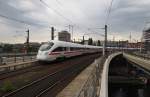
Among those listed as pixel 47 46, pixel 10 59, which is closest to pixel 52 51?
pixel 47 46

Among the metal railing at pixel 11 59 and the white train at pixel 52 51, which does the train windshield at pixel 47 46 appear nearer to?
the white train at pixel 52 51

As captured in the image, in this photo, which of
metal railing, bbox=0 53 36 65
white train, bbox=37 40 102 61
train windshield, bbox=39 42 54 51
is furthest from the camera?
metal railing, bbox=0 53 36 65

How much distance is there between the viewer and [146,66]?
60.2m

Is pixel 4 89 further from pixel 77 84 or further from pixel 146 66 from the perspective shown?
pixel 146 66

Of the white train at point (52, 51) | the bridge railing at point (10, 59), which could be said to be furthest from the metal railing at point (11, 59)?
the white train at point (52, 51)

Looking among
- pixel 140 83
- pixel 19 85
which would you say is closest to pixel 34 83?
pixel 19 85

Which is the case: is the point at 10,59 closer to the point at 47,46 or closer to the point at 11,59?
the point at 11,59

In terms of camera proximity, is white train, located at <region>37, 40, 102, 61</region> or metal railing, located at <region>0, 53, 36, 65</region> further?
metal railing, located at <region>0, 53, 36, 65</region>

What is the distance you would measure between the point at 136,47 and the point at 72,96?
572ft

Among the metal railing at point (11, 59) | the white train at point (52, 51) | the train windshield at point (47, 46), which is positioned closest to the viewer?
the white train at point (52, 51)

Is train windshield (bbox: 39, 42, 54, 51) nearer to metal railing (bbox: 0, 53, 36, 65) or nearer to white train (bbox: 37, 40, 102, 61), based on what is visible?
white train (bbox: 37, 40, 102, 61)

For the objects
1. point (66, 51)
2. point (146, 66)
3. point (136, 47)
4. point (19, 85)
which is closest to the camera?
point (19, 85)

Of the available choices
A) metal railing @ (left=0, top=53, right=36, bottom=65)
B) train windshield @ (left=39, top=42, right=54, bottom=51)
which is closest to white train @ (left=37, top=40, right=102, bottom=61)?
train windshield @ (left=39, top=42, right=54, bottom=51)

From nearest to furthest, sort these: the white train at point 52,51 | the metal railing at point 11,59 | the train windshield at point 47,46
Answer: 1. the white train at point 52,51
2. the train windshield at point 47,46
3. the metal railing at point 11,59
